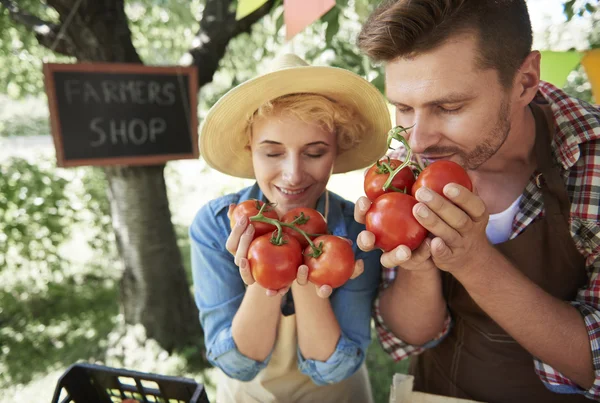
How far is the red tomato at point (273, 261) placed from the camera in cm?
120

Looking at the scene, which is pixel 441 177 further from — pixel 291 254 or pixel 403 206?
pixel 291 254

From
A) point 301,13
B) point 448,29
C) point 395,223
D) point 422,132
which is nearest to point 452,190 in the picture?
point 395,223

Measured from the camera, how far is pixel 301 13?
6.24 ft

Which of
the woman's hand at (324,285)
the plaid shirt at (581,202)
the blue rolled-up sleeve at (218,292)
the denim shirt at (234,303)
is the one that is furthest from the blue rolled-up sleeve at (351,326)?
the plaid shirt at (581,202)

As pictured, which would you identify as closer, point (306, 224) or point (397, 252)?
point (397, 252)

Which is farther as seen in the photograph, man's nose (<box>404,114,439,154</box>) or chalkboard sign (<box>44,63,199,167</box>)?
chalkboard sign (<box>44,63,199,167</box>)

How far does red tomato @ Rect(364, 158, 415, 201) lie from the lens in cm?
127

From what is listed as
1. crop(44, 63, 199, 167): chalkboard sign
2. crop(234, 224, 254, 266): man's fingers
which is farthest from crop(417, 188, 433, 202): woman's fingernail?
crop(44, 63, 199, 167): chalkboard sign

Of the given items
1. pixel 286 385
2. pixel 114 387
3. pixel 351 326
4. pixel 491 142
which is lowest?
pixel 286 385

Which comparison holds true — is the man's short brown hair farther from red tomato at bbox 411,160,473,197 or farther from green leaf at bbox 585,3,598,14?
green leaf at bbox 585,3,598,14

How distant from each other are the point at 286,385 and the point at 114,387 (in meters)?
0.65

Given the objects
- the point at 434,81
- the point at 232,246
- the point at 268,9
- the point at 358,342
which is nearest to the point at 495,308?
the point at 358,342

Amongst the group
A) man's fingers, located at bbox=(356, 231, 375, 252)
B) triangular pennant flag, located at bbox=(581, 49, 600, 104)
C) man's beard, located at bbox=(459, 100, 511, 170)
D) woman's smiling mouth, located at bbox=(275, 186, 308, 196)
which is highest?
triangular pennant flag, located at bbox=(581, 49, 600, 104)

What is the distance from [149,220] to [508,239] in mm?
2466
